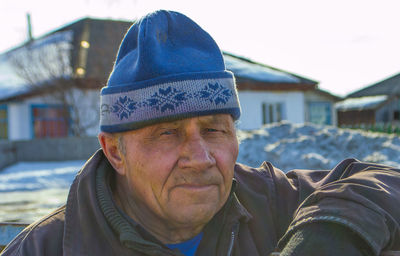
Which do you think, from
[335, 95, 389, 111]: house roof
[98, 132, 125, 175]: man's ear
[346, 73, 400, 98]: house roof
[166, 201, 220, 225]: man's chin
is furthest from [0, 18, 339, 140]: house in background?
[346, 73, 400, 98]: house roof

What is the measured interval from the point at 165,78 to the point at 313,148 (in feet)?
17.3

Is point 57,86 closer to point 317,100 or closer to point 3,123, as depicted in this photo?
point 3,123

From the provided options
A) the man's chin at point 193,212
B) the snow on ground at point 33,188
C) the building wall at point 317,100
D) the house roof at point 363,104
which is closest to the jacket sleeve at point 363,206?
the man's chin at point 193,212

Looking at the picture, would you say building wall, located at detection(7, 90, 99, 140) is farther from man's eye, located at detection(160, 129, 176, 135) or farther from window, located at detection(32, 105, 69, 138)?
Answer: man's eye, located at detection(160, 129, 176, 135)

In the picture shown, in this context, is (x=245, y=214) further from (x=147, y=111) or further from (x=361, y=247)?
(x=361, y=247)

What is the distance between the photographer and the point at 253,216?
5.43 feet

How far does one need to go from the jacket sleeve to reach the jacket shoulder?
2.55 ft

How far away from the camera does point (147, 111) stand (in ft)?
4.69

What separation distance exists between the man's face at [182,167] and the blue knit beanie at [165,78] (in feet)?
0.15

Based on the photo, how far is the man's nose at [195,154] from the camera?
4.57 ft

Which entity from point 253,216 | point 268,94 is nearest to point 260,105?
point 268,94

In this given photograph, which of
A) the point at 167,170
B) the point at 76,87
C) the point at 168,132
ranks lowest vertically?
the point at 167,170

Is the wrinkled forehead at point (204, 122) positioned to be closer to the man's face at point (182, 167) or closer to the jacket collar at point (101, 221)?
the man's face at point (182, 167)

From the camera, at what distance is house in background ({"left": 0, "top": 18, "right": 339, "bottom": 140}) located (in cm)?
1545
